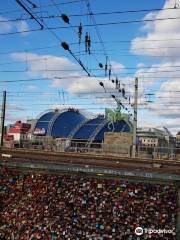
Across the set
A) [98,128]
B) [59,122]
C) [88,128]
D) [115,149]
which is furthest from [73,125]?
[115,149]

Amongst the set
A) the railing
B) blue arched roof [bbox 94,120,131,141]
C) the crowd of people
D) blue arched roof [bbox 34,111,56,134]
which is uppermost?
blue arched roof [bbox 34,111,56,134]

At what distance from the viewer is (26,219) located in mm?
15820

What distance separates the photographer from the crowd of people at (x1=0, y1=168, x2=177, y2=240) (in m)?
14.6

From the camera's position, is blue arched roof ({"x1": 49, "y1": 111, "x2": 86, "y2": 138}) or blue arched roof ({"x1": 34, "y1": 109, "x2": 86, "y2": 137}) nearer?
blue arched roof ({"x1": 49, "y1": 111, "x2": 86, "y2": 138})

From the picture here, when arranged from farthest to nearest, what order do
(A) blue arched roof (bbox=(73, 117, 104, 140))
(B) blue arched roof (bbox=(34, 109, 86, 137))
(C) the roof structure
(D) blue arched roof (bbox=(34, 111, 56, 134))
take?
1. (D) blue arched roof (bbox=(34, 111, 56, 134))
2. (B) blue arched roof (bbox=(34, 109, 86, 137))
3. (A) blue arched roof (bbox=(73, 117, 104, 140))
4. (C) the roof structure

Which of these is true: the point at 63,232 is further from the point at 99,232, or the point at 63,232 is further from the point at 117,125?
the point at 117,125

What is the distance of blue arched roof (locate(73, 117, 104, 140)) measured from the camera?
6619 cm

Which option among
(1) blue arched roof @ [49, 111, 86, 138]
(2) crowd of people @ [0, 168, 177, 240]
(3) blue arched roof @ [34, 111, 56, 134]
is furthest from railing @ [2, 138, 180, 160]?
(3) blue arched roof @ [34, 111, 56, 134]

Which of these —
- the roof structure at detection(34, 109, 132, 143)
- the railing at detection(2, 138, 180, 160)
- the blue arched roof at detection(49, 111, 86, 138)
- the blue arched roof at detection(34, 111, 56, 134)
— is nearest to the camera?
the railing at detection(2, 138, 180, 160)

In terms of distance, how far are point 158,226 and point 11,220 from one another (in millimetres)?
5806

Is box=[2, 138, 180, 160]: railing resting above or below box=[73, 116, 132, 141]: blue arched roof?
below

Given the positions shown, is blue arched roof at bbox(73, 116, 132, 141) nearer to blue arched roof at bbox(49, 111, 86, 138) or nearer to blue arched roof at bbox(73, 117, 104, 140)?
blue arched roof at bbox(73, 117, 104, 140)

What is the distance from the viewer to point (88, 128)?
67.7m

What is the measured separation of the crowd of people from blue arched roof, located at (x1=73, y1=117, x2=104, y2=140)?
49.3m
